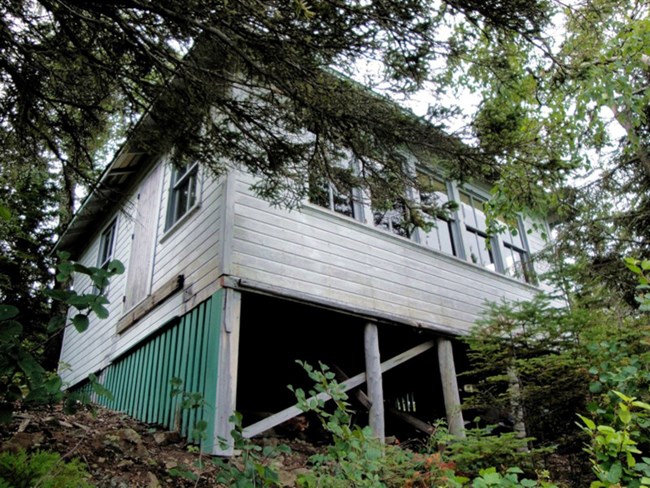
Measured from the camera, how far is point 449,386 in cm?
726

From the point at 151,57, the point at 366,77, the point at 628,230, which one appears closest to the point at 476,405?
the point at 366,77

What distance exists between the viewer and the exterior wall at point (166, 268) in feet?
19.8

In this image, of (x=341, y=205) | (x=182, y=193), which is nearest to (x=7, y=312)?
(x=341, y=205)

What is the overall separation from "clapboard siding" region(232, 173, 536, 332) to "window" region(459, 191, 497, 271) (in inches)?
15.8

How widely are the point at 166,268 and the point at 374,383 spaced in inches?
134

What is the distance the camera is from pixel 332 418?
2.75 m

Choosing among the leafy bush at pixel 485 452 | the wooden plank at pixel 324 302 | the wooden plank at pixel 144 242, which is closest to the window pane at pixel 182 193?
the wooden plank at pixel 144 242

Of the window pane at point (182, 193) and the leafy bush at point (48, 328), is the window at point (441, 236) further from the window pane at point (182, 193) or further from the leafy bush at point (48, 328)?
the leafy bush at point (48, 328)

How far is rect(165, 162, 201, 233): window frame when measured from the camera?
7316mm

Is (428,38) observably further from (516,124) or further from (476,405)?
(476,405)

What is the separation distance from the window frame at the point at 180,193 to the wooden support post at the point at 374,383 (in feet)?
10.0

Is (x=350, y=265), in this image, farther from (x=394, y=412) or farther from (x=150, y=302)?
(x=150, y=302)

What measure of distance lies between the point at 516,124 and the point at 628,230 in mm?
6103

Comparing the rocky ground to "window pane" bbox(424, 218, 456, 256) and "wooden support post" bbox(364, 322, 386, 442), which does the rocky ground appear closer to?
"wooden support post" bbox(364, 322, 386, 442)
